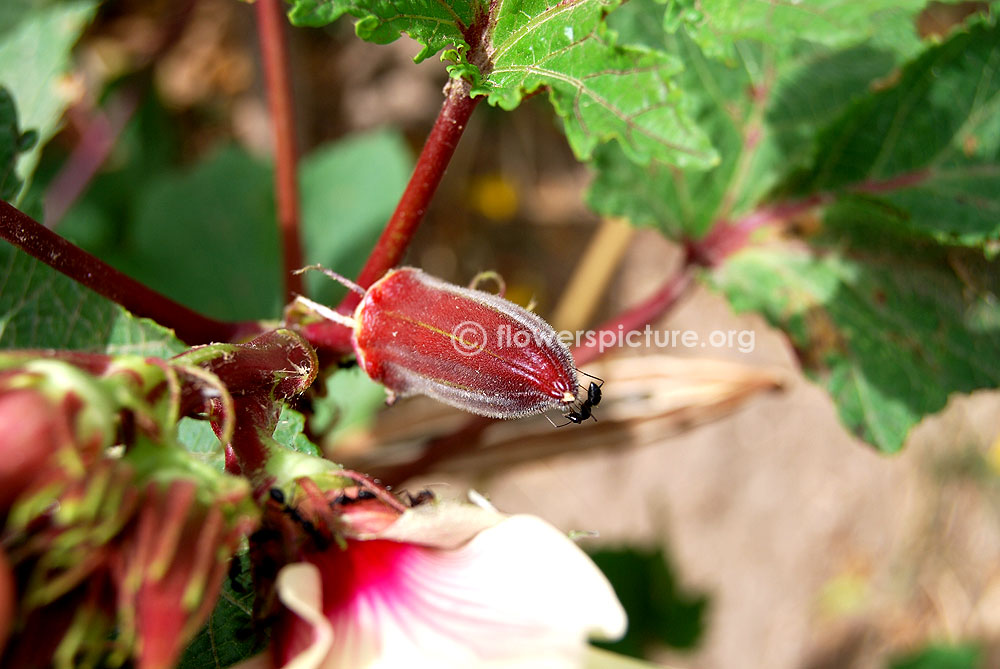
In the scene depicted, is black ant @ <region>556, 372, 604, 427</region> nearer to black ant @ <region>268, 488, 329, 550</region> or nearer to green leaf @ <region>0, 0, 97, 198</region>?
black ant @ <region>268, 488, 329, 550</region>

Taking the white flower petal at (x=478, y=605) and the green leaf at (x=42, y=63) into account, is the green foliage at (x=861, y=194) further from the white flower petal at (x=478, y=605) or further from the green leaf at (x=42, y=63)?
the green leaf at (x=42, y=63)

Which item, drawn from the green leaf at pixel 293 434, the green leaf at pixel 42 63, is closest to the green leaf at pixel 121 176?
the green leaf at pixel 42 63

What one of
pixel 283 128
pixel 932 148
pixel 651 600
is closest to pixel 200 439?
pixel 283 128

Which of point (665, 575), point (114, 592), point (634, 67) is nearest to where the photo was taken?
point (114, 592)

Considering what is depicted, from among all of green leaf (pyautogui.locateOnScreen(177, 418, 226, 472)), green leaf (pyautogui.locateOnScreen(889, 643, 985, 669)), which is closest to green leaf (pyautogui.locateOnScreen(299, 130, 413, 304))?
green leaf (pyautogui.locateOnScreen(177, 418, 226, 472))

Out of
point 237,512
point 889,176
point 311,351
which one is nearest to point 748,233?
point 889,176

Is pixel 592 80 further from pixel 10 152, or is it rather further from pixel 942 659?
pixel 942 659

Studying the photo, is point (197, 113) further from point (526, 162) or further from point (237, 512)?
point (237, 512)
